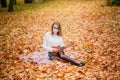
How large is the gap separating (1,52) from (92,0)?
18684 mm

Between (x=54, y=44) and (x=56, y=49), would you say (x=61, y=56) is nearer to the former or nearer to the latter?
(x=56, y=49)

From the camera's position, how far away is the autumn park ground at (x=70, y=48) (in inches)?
267

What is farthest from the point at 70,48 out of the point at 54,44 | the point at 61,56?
the point at 61,56

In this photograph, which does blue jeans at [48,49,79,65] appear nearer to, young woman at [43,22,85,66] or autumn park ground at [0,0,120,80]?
young woman at [43,22,85,66]

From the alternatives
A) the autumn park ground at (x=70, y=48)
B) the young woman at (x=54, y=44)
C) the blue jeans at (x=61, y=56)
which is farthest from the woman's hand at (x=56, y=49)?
the autumn park ground at (x=70, y=48)

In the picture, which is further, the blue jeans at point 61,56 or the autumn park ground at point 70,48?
the blue jeans at point 61,56

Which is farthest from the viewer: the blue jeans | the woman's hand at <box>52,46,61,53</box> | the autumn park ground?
the woman's hand at <box>52,46,61,53</box>

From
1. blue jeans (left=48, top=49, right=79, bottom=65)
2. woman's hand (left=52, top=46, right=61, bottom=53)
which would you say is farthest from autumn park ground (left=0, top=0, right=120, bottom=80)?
woman's hand (left=52, top=46, right=61, bottom=53)

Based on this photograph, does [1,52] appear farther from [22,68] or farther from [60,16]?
[60,16]

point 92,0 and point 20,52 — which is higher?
point 92,0

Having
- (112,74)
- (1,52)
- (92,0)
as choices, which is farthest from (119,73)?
(92,0)

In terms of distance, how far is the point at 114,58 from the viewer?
7.91m

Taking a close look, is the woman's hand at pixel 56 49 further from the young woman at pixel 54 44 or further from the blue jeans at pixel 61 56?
the blue jeans at pixel 61 56

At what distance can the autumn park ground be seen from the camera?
678 centimetres
